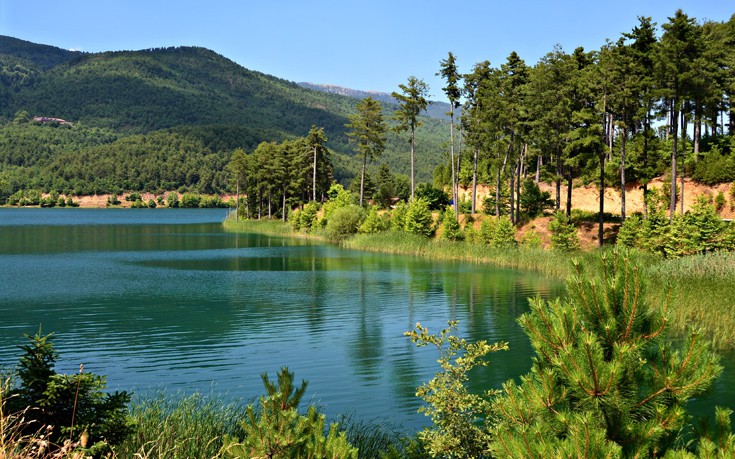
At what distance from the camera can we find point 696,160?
56.7 metres

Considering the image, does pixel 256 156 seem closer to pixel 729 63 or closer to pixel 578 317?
pixel 729 63

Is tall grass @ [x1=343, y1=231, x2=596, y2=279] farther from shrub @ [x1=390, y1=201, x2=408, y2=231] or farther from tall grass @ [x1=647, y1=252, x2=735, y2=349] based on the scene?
tall grass @ [x1=647, y1=252, x2=735, y2=349]

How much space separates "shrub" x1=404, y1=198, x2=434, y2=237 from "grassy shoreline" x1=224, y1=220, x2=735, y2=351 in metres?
0.99

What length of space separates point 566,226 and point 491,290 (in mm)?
13232

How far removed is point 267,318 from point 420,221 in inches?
1316

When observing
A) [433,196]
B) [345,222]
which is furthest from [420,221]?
[345,222]

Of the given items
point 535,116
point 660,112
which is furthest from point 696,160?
point 535,116

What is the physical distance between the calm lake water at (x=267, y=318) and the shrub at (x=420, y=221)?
5.18 m

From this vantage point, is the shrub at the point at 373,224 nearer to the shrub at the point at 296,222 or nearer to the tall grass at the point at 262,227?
the tall grass at the point at 262,227

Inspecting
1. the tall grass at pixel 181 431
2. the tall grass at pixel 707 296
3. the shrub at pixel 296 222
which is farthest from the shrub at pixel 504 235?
the shrub at pixel 296 222

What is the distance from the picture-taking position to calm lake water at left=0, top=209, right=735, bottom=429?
59.8 ft

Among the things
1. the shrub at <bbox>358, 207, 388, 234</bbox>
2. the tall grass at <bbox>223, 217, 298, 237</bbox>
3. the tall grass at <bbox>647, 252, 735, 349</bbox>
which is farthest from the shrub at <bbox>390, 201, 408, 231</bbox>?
the tall grass at <bbox>647, 252, 735, 349</bbox>

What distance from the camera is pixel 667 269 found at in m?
27.8

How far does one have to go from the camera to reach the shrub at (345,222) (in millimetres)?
70375
